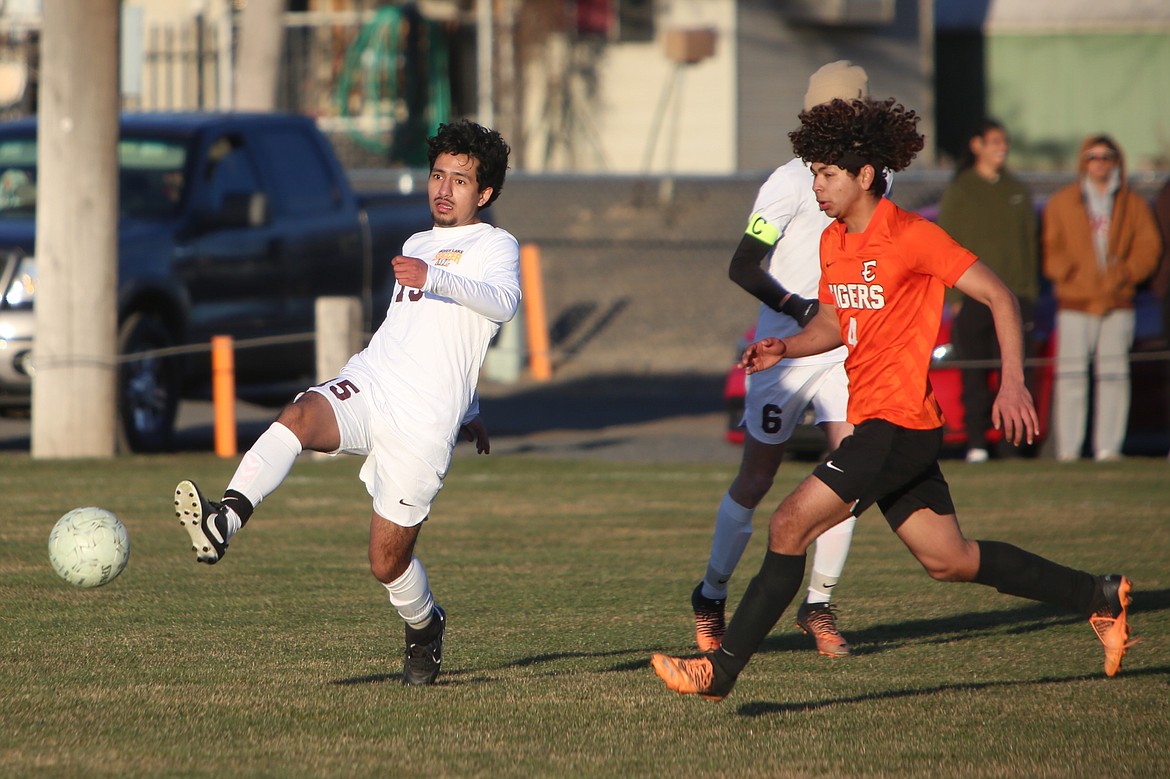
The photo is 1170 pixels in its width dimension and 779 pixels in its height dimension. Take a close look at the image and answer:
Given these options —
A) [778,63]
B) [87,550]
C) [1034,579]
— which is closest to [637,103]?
[778,63]

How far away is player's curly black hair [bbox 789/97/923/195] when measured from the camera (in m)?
6.02

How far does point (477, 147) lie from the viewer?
634cm

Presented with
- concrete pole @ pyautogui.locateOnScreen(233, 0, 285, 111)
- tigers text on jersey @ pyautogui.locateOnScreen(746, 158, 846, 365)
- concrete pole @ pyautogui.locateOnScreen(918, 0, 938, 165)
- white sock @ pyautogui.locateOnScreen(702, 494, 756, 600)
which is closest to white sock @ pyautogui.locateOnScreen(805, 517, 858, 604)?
white sock @ pyautogui.locateOnScreen(702, 494, 756, 600)

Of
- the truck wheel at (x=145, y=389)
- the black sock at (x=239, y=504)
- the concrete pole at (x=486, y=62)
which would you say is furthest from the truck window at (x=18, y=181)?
the concrete pole at (x=486, y=62)

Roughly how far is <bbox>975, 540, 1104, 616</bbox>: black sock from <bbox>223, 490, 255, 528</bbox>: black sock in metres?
2.39

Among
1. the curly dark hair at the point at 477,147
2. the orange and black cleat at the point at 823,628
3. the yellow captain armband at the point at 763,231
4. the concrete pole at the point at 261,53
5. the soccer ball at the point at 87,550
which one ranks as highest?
the concrete pole at the point at 261,53

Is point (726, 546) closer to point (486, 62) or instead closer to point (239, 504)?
point (239, 504)

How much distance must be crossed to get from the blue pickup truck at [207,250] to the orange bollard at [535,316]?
5030 millimetres

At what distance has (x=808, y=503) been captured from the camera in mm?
5805

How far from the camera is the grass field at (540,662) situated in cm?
543

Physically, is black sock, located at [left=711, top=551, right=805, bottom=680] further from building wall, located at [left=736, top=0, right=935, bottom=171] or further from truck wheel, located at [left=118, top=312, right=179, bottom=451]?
building wall, located at [left=736, top=0, right=935, bottom=171]

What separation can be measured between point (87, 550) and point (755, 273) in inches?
105

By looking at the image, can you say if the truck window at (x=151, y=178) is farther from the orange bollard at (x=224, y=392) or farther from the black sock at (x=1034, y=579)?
the black sock at (x=1034, y=579)

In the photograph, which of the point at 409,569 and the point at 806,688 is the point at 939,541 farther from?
the point at 409,569
